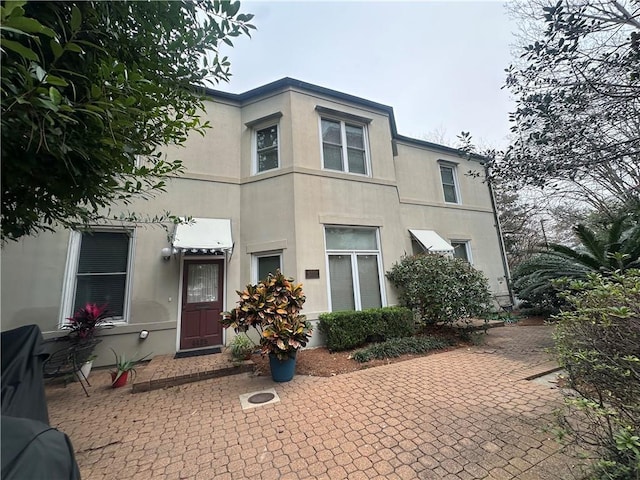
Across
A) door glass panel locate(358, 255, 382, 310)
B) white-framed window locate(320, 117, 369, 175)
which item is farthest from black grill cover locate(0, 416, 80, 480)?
white-framed window locate(320, 117, 369, 175)

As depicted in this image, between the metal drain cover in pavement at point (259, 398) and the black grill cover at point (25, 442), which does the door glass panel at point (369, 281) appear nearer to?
the metal drain cover in pavement at point (259, 398)

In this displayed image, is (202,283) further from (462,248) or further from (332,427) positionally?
(462,248)

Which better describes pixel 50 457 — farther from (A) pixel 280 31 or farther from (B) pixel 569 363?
(A) pixel 280 31

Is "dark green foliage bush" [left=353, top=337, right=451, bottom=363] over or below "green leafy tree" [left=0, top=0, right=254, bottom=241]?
below

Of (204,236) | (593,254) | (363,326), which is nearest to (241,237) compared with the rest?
(204,236)

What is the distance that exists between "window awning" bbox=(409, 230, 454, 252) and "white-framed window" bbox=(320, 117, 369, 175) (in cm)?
358

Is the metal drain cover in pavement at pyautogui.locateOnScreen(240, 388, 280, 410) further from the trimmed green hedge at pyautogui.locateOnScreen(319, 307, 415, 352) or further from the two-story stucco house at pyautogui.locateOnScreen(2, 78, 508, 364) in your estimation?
the two-story stucco house at pyautogui.locateOnScreen(2, 78, 508, 364)

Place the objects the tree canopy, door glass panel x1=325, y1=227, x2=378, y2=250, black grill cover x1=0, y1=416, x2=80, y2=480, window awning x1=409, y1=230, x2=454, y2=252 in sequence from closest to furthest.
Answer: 1. black grill cover x1=0, y1=416, x2=80, y2=480
2. the tree canopy
3. door glass panel x1=325, y1=227, x2=378, y2=250
4. window awning x1=409, y1=230, x2=454, y2=252

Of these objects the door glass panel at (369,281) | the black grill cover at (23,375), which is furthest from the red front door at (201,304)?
the black grill cover at (23,375)

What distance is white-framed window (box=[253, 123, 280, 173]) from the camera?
8852 mm

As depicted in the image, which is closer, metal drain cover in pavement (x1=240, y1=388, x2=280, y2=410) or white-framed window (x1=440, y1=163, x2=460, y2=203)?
metal drain cover in pavement (x1=240, y1=388, x2=280, y2=410)

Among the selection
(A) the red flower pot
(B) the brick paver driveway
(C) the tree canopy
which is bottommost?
(B) the brick paver driveway

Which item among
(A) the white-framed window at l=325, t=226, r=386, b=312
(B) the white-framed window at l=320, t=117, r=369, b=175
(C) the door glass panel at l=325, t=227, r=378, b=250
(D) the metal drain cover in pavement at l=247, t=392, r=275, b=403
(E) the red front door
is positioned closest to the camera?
(D) the metal drain cover in pavement at l=247, t=392, r=275, b=403

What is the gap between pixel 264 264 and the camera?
27.0ft
